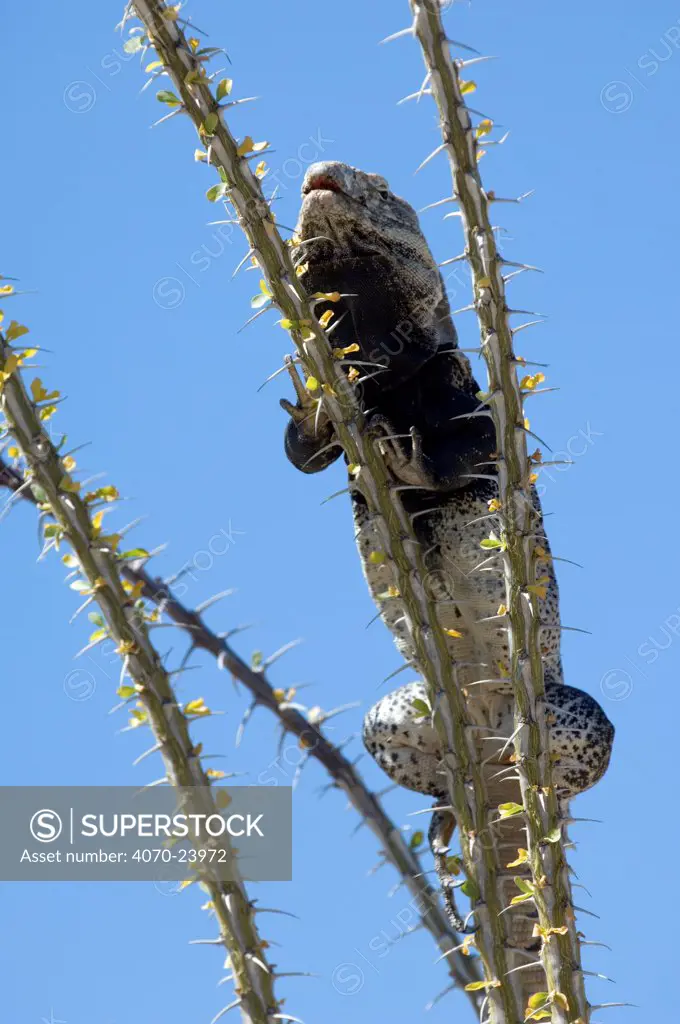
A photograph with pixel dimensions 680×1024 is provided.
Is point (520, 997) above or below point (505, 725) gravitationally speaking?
below

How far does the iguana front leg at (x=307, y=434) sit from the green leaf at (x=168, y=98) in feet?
3.73

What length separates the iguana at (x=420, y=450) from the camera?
5586mm

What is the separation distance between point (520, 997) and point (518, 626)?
1350 mm

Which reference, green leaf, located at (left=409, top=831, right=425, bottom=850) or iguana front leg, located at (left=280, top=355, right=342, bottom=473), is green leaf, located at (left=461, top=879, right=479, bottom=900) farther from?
iguana front leg, located at (left=280, top=355, right=342, bottom=473)

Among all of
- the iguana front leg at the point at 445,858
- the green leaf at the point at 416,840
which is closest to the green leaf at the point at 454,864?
the iguana front leg at the point at 445,858

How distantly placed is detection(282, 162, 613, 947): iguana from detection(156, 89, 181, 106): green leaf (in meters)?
1.04

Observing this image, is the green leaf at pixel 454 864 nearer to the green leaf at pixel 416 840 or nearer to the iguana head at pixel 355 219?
the green leaf at pixel 416 840

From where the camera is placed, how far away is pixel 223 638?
5.74m

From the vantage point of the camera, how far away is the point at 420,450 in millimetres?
5422

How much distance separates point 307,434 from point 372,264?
2.59ft

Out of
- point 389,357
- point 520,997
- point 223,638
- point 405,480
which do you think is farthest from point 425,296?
point 520,997

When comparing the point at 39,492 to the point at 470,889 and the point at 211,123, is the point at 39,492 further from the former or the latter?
the point at 470,889

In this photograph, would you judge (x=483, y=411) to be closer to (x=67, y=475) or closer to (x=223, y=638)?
(x=223, y=638)

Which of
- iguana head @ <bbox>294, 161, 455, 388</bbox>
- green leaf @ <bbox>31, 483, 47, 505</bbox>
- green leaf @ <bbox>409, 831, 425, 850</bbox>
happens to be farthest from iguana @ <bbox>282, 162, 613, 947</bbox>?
green leaf @ <bbox>31, 483, 47, 505</bbox>
